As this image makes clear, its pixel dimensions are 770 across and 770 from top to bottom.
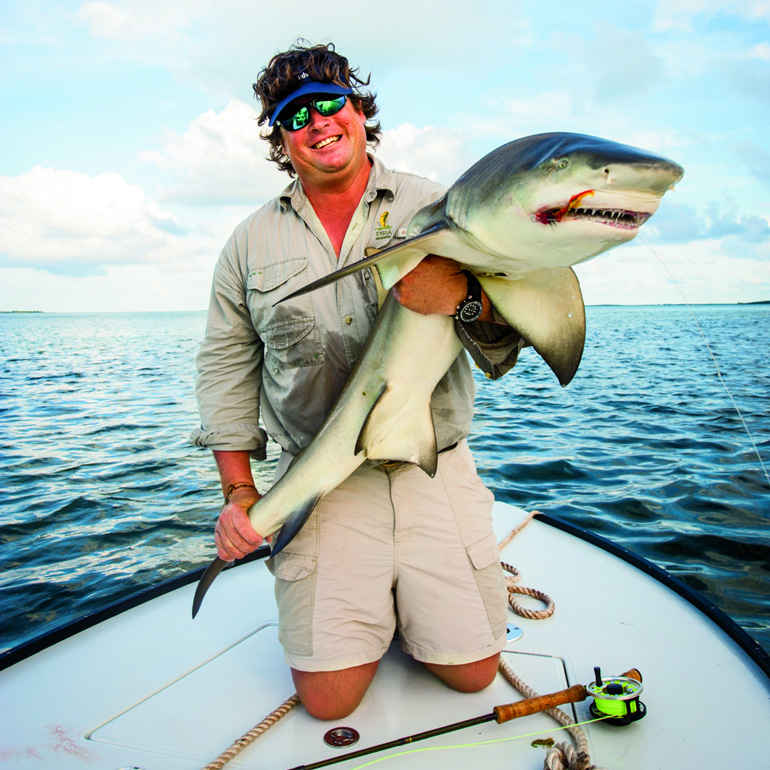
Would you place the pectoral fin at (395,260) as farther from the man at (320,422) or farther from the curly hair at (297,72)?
the curly hair at (297,72)

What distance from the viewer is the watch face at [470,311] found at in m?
2.25

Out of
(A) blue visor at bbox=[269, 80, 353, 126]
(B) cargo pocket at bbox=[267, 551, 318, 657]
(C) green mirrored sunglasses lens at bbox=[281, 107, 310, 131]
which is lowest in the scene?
(B) cargo pocket at bbox=[267, 551, 318, 657]

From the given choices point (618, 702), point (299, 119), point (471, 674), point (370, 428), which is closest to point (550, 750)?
point (618, 702)

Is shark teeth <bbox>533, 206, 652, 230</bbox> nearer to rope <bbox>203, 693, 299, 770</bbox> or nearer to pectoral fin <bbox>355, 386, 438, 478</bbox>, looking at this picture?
pectoral fin <bbox>355, 386, 438, 478</bbox>

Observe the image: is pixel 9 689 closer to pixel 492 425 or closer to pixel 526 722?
pixel 526 722

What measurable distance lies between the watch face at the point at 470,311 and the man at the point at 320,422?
27cm

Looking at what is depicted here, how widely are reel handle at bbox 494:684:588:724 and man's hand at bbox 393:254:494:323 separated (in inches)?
55.2

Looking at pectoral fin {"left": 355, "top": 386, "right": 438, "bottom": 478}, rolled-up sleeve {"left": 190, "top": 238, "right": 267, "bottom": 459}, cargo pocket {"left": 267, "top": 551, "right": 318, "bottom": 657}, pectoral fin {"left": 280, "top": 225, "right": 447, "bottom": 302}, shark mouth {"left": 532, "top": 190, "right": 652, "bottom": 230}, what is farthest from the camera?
→ rolled-up sleeve {"left": 190, "top": 238, "right": 267, "bottom": 459}

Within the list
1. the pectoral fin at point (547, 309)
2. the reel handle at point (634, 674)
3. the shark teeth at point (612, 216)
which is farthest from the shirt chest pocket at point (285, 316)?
the reel handle at point (634, 674)

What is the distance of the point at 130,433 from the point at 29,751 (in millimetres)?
8390

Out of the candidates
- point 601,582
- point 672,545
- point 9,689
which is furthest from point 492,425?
point 9,689

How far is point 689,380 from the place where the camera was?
15.4 meters

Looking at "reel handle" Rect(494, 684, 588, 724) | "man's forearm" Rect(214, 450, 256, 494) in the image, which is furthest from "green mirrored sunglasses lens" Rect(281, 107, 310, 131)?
"reel handle" Rect(494, 684, 588, 724)

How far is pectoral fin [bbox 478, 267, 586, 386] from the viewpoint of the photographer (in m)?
2.19
